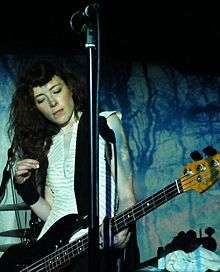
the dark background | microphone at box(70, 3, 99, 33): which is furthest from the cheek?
microphone at box(70, 3, 99, 33)

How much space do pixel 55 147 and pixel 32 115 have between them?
11.9 inches

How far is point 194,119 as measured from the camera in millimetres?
3559

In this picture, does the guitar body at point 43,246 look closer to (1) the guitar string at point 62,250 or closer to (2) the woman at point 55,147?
(1) the guitar string at point 62,250

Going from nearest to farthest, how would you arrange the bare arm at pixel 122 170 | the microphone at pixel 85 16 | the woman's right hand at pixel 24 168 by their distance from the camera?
the microphone at pixel 85 16, the bare arm at pixel 122 170, the woman's right hand at pixel 24 168

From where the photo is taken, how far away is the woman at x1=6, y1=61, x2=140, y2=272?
117 inches

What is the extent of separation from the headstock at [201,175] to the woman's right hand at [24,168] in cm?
106

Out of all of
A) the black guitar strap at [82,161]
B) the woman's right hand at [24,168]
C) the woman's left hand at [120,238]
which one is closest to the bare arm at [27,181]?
the woman's right hand at [24,168]

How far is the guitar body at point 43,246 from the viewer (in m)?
2.63

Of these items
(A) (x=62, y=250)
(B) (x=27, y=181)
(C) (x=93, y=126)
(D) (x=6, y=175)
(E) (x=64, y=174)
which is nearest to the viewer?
(C) (x=93, y=126)

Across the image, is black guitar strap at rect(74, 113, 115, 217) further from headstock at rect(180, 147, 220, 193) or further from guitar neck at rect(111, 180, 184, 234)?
headstock at rect(180, 147, 220, 193)

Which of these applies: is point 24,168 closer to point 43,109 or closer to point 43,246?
point 43,109

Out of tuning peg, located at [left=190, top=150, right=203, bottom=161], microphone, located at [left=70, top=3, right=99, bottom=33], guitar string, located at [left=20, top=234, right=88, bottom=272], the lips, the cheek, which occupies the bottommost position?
guitar string, located at [left=20, top=234, right=88, bottom=272]

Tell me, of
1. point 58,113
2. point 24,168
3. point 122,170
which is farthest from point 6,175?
point 122,170

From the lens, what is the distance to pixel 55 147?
10.9ft
